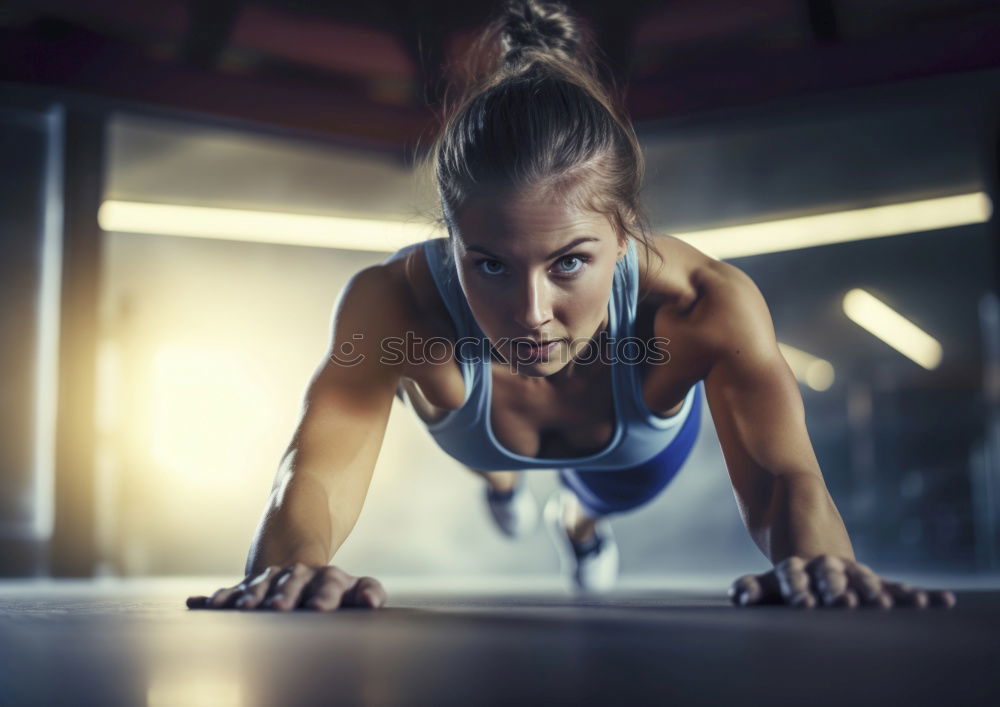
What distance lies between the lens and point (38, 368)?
2432 millimetres

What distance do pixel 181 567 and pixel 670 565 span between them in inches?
63.2

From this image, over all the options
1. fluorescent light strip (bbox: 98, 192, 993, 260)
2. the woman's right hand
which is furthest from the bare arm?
fluorescent light strip (bbox: 98, 192, 993, 260)

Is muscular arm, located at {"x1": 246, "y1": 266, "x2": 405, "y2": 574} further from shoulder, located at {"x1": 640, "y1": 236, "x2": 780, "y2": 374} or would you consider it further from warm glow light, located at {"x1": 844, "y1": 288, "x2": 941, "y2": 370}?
warm glow light, located at {"x1": 844, "y1": 288, "x2": 941, "y2": 370}

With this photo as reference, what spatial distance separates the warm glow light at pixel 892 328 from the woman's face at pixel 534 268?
2014 mm

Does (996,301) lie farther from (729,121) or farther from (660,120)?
(660,120)

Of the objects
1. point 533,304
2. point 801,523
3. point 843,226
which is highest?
point 843,226

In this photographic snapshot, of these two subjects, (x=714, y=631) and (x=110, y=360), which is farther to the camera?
(x=110, y=360)

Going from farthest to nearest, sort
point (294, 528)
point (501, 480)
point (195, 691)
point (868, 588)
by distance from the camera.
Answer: point (501, 480), point (294, 528), point (868, 588), point (195, 691)

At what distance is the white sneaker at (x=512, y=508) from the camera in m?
1.96

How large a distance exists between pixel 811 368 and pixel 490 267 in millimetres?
2136

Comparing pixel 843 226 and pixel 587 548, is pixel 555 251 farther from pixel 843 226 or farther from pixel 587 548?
pixel 843 226

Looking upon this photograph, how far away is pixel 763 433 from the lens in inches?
35.7

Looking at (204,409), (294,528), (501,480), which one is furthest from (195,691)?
(204,409)

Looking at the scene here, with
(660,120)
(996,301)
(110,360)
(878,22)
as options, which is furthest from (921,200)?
(110,360)
